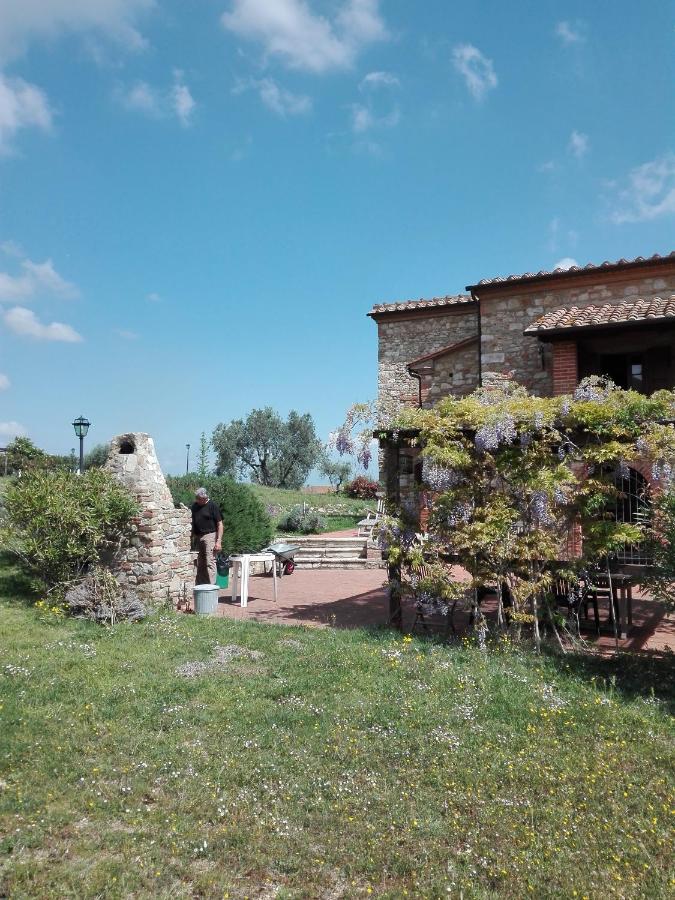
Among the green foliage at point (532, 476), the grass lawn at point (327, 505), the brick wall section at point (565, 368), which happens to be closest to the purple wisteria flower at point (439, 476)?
the green foliage at point (532, 476)

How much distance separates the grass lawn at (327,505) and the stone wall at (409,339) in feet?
20.1

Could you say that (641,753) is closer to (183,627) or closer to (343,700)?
(343,700)

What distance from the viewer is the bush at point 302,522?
1916 cm

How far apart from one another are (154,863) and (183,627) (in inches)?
163

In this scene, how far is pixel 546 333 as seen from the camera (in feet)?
35.8

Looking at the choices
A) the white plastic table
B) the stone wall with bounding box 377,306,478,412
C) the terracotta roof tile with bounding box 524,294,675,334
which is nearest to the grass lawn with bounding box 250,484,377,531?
the stone wall with bounding box 377,306,478,412

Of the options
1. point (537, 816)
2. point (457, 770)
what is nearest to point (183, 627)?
point (457, 770)

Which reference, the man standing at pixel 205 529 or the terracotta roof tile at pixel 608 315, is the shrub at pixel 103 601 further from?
the terracotta roof tile at pixel 608 315

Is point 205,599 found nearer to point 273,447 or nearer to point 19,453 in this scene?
point 19,453

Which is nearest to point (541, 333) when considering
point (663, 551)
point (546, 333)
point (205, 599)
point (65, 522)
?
point (546, 333)

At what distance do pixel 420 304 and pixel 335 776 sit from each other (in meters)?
13.7

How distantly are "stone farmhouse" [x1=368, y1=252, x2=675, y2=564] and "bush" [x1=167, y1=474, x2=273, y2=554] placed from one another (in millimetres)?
3848

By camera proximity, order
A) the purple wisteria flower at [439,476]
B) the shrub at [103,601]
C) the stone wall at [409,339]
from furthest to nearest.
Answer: the stone wall at [409,339] < the shrub at [103,601] < the purple wisteria flower at [439,476]

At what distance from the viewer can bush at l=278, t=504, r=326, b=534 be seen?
19156 mm
